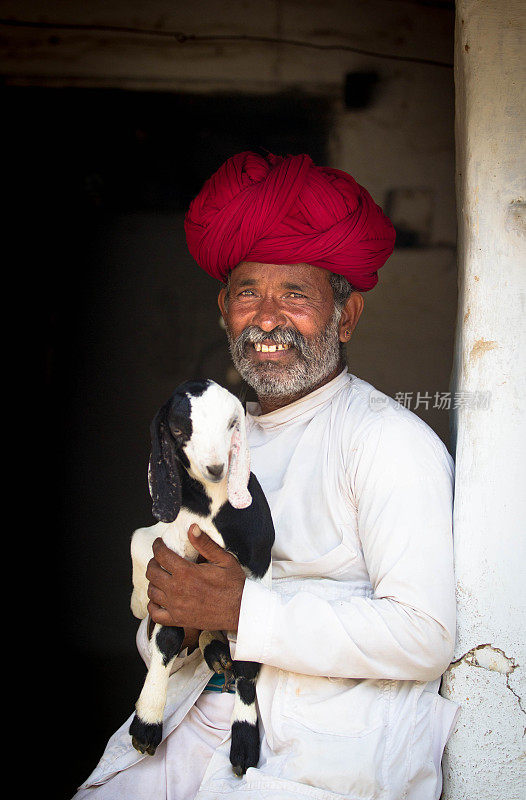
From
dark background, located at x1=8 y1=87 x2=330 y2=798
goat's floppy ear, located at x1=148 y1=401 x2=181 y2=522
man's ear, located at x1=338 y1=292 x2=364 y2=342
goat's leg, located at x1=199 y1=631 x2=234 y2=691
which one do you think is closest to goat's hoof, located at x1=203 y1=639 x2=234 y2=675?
goat's leg, located at x1=199 y1=631 x2=234 y2=691

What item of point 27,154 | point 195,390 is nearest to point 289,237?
point 195,390

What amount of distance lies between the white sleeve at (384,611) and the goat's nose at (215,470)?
338 millimetres

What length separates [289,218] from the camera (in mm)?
2404

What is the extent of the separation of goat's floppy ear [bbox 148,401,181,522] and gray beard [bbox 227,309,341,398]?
61 cm

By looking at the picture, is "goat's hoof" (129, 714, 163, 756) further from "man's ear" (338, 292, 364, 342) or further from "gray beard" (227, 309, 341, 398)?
"man's ear" (338, 292, 364, 342)

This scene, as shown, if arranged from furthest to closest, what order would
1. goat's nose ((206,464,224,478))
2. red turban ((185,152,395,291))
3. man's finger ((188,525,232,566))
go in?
1. red turban ((185,152,395,291))
2. man's finger ((188,525,232,566))
3. goat's nose ((206,464,224,478))

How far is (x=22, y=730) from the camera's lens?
4.20 metres

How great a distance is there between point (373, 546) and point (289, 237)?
892mm

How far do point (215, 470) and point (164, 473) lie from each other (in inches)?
6.3

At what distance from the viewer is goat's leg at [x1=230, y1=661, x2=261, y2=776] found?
1.99 meters

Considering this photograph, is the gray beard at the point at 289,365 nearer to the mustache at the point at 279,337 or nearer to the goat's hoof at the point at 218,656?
the mustache at the point at 279,337

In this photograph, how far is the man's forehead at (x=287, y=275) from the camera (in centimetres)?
246

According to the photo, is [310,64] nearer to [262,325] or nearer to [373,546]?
[262,325]

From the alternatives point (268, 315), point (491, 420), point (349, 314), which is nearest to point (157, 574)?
point (268, 315)
